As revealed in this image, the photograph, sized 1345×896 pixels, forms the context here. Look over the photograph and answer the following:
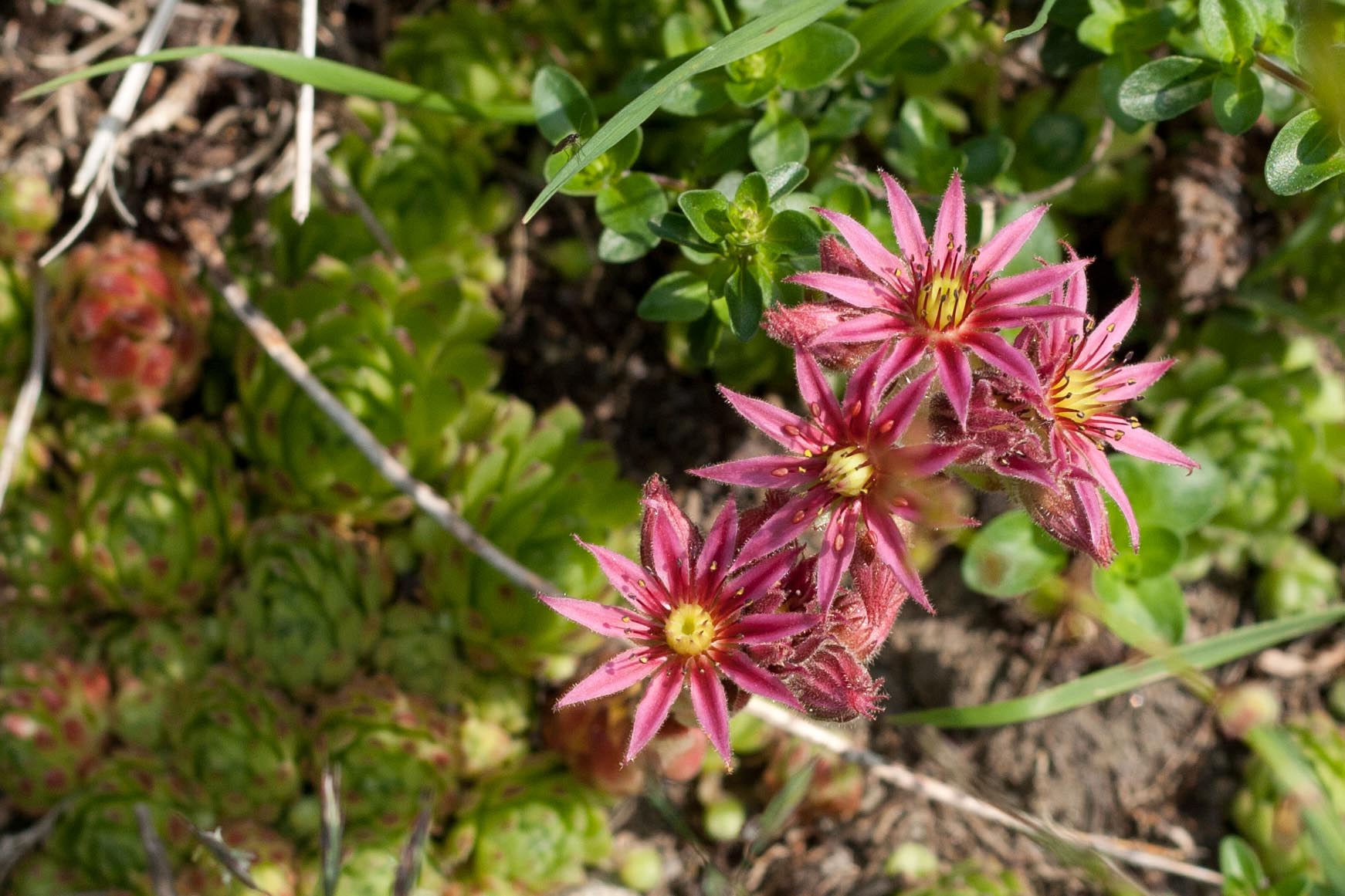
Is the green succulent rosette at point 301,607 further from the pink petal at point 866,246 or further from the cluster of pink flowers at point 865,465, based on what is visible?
the pink petal at point 866,246

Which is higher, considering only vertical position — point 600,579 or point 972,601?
point 600,579

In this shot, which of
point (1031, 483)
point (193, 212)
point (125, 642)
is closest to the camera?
point (1031, 483)

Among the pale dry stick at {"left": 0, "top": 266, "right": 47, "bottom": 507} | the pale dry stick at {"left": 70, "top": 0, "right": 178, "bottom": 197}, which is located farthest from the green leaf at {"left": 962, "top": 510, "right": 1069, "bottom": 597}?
the pale dry stick at {"left": 0, "top": 266, "right": 47, "bottom": 507}

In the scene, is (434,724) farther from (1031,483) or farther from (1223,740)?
(1223,740)

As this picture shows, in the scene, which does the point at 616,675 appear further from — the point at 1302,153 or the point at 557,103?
the point at 1302,153

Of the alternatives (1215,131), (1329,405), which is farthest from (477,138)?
(1329,405)

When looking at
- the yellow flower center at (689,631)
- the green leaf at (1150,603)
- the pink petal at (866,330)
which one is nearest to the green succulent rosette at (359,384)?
the yellow flower center at (689,631)

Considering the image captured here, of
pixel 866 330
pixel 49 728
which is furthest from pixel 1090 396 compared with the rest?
pixel 49 728
